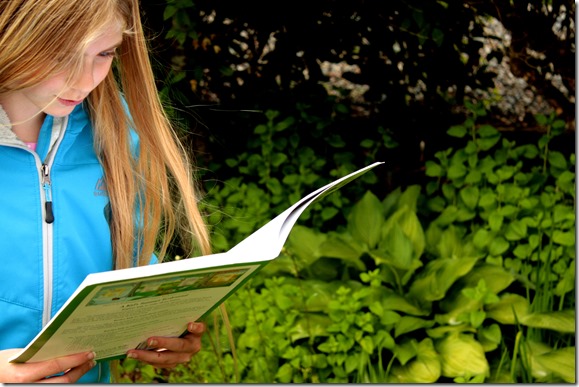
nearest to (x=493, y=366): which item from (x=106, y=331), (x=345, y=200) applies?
(x=345, y=200)

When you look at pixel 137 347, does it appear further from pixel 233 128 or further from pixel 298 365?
pixel 233 128

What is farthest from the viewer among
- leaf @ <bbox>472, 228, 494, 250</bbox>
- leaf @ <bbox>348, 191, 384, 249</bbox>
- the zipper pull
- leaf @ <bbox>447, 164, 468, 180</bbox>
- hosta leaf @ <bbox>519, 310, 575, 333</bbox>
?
leaf @ <bbox>447, 164, 468, 180</bbox>

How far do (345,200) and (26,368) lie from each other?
2539 mm

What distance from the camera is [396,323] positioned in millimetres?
3256

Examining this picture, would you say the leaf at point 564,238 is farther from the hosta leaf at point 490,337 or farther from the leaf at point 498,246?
the hosta leaf at point 490,337

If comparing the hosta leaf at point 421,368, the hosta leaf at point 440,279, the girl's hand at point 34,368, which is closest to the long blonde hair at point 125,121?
the girl's hand at point 34,368

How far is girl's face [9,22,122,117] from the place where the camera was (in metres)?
1.64

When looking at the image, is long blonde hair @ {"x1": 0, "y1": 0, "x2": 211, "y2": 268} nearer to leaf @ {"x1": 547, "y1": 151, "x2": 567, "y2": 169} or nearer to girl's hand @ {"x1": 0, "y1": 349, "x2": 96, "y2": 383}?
girl's hand @ {"x1": 0, "y1": 349, "x2": 96, "y2": 383}

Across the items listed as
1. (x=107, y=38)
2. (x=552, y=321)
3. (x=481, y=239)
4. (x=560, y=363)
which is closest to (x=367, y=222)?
(x=481, y=239)

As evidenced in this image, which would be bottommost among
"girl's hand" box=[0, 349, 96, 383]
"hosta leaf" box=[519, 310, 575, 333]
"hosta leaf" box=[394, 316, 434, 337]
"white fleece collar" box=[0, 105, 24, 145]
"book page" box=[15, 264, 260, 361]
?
"hosta leaf" box=[519, 310, 575, 333]

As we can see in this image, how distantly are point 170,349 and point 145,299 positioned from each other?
10.7 inches

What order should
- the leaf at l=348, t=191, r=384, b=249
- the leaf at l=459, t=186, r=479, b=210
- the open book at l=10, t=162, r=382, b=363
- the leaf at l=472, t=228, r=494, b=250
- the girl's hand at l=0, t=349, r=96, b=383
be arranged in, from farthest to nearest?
1. the leaf at l=459, t=186, r=479, b=210
2. the leaf at l=348, t=191, r=384, b=249
3. the leaf at l=472, t=228, r=494, b=250
4. the girl's hand at l=0, t=349, r=96, b=383
5. the open book at l=10, t=162, r=382, b=363

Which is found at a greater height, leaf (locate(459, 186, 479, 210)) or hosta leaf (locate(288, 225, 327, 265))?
leaf (locate(459, 186, 479, 210))

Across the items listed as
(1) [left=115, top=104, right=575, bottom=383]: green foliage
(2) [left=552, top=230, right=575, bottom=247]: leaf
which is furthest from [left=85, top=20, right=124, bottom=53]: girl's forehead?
(2) [left=552, top=230, right=575, bottom=247]: leaf
